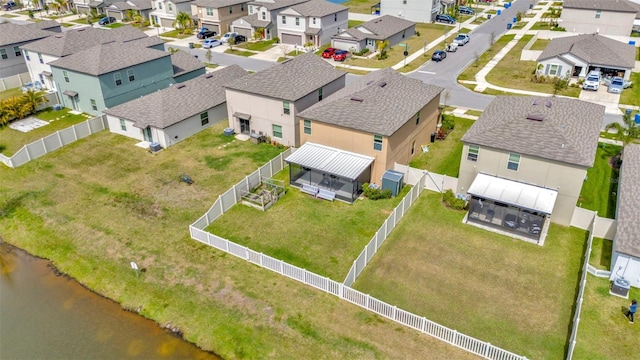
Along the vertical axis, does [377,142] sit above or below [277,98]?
below

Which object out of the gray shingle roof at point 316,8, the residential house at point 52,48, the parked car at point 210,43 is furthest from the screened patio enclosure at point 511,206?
the parked car at point 210,43

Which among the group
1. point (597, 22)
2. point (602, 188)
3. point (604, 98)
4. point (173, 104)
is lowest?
point (602, 188)

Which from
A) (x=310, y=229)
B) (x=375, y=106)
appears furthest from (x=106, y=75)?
(x=310, y=229)

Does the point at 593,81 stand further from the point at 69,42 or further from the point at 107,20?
the point at 107,20

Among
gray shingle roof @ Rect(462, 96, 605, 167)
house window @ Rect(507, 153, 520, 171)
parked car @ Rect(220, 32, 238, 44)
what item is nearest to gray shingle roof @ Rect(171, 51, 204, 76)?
parked car @ Rect(220, 32, 238, 44)

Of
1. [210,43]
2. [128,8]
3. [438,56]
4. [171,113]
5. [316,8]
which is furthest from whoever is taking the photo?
[128,8]

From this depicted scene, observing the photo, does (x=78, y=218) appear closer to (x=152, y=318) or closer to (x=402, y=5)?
(x=152, y=318)

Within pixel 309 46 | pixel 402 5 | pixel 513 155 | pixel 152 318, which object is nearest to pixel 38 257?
pixel 152 318
